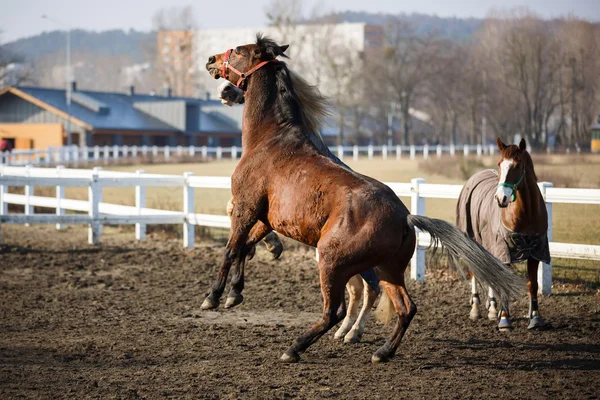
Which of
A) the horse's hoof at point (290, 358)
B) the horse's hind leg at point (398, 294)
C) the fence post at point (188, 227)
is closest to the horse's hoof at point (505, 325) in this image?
the horse's hind leg at point (398, 294)

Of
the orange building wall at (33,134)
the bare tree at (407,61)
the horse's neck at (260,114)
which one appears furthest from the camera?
the bare tree at (407,61)

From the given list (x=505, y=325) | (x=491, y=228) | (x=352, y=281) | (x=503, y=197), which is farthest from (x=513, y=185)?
(x=352, y=281)

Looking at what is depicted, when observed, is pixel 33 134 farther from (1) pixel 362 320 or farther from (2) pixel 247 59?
(1) pixel 362 320

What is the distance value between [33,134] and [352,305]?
162 feet

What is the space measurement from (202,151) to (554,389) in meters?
44.4

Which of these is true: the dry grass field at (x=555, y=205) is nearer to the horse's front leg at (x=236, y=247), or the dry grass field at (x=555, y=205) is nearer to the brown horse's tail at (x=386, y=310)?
the brown horse's tail at (x=386, y=310)

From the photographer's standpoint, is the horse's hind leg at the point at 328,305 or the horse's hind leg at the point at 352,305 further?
the horse's hind leg at the point at 352,305

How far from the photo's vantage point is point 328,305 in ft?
18.1

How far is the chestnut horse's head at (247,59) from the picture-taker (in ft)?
21.1

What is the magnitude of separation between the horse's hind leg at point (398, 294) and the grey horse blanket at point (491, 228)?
1.78m

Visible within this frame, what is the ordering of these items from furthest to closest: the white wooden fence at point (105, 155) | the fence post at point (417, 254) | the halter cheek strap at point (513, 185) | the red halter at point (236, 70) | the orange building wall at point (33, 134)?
the orange building wall at point (33, 134) → the white wooden fence at point (105, 155) → the fence post at point (417, 254) → the halter cheek strap at point (513, 185) → the red halter at point (236, 70)

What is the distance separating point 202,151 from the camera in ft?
159

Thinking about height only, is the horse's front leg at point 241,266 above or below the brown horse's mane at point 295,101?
below

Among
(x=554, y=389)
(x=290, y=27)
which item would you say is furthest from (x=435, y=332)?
(x=290, y=27)
